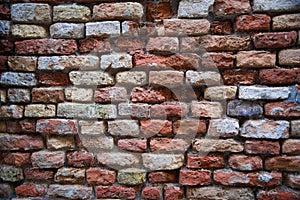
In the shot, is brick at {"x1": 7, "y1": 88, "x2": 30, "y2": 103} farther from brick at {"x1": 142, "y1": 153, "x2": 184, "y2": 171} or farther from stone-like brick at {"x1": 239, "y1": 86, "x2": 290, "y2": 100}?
stone-like brick at {"x1": 239, "y1": 86, "x2": 290, "y2": 100}

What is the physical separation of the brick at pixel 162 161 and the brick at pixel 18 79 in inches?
25.7

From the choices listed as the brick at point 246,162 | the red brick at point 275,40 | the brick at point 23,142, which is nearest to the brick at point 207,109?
the brick at point 246,162

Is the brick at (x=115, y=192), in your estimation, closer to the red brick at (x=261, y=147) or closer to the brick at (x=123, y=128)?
the brick at (x=123, y=128)

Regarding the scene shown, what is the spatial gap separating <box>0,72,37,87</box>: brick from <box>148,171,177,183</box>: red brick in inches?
28.6

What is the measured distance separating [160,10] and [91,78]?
1.49 feet

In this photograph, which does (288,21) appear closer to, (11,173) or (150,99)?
(150,99)

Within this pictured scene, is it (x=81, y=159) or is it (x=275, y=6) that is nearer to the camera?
(x=275, y=6)

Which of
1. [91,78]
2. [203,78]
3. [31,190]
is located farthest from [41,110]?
[203,78]

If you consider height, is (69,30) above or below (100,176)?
above

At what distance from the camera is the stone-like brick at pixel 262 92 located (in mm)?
1056

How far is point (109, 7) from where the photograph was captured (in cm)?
112

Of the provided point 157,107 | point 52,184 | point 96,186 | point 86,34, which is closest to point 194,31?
point 157,107

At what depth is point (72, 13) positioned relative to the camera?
114 centimetres

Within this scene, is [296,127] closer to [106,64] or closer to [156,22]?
[156,22]
